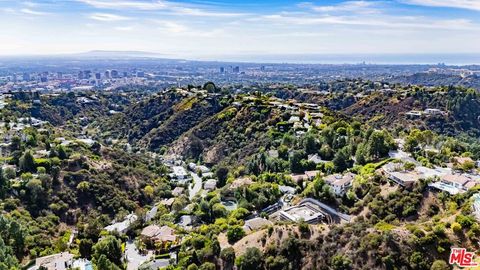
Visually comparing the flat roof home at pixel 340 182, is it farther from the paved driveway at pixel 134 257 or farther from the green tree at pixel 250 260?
the paved driveway at pixel 134 257

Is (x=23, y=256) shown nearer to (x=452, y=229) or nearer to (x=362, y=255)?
(x=362, y=255)

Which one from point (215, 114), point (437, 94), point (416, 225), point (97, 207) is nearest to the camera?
point (416, 225)

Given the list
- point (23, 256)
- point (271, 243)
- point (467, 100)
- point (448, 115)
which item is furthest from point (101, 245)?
point (467, 100)

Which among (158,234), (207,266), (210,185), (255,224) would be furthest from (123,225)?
(207,266)

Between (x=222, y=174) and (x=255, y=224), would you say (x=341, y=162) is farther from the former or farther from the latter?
(x=222, y=174)

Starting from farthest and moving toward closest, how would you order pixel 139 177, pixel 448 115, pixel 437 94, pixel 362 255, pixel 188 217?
pixel 437 94, pixel 448 115, pixel 139 177, pixel 188 217, pixel 362 255

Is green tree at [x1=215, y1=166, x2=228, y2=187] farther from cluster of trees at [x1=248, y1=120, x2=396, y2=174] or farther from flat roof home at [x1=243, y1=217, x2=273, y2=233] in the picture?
flat roof home at [x1=243, y1=217, x2=273, y2=233]

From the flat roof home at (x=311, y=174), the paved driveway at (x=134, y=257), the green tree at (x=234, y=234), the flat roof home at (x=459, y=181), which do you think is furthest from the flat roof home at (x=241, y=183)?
the flat roof home at (x=459, y=181)

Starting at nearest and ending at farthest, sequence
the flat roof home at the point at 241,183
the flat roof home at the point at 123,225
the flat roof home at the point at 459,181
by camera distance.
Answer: the flat roof home at the point at 459,181
the flat roof home at the point at 123,225
the flat roof home at the point at 241,183

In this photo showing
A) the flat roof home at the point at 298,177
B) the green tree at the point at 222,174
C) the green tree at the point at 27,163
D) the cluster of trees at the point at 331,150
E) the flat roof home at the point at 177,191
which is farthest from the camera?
the green tree at the point at 222,174
